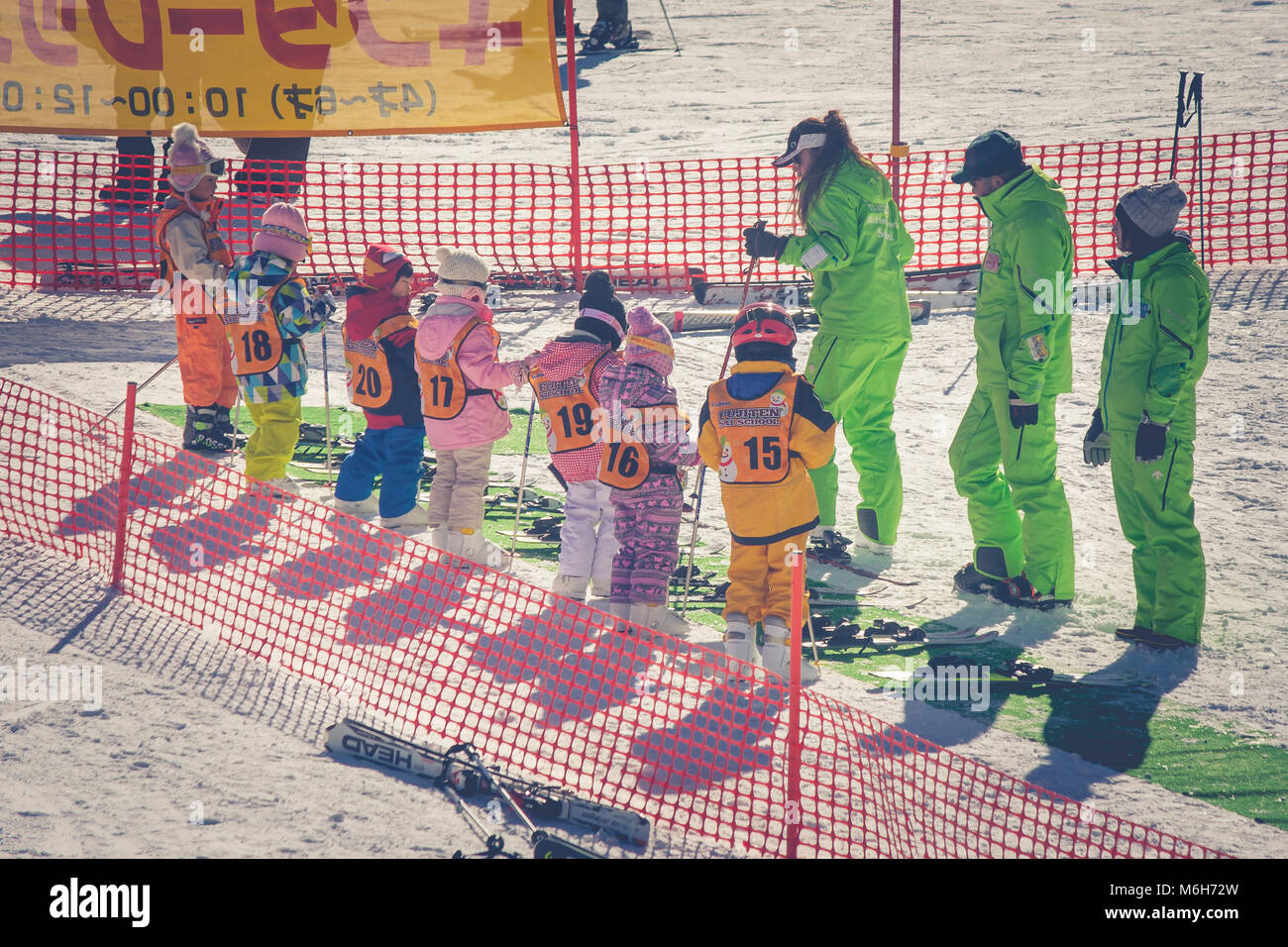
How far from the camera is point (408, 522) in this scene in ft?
28.6

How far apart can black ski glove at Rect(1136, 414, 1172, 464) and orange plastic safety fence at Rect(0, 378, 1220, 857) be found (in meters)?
2.09

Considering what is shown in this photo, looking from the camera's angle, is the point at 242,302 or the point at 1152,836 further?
the point at 242,302

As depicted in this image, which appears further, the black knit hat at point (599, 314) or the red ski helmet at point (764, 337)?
the black knit hat at point (599, 314)

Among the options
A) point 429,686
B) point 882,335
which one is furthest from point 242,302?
point 882,335

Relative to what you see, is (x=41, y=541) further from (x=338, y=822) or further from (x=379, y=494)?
(x=338, y=822)

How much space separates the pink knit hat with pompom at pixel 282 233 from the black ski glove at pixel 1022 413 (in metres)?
4.66

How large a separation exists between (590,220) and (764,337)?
676cm

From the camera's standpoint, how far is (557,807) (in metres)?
5.54

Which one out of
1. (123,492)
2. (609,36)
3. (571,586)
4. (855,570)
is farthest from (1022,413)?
(609,36)

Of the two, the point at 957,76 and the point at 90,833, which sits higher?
the point at 957,76

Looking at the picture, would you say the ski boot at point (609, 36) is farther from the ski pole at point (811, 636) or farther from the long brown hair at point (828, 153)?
the ski pole at point (811, 636)

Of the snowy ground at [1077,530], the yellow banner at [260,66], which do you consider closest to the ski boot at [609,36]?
the yellow banner at [260,66]

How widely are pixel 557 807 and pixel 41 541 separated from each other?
14.2 feet

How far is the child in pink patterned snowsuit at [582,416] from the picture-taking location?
7.54 m
